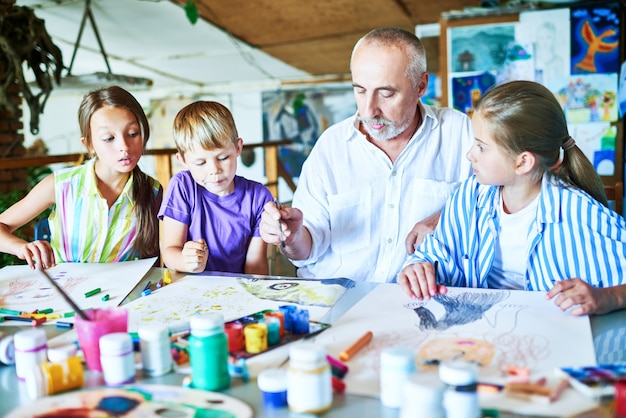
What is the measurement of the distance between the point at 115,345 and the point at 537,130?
1008 millimetres

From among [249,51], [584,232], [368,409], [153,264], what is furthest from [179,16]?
[368,409]

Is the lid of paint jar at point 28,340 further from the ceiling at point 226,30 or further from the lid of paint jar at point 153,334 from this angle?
the ceiling at point 226,30

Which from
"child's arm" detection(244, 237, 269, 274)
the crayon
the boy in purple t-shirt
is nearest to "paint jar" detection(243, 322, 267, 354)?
the crayon

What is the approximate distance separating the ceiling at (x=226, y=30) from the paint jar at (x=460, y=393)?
4.79m

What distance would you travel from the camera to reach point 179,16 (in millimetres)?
5270

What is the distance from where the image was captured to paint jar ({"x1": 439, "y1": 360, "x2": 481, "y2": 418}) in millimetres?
625

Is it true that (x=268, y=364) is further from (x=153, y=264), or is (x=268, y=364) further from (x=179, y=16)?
(x=179, y=16)

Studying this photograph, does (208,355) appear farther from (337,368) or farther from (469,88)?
(469,88)

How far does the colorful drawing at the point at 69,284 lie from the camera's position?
122 cm

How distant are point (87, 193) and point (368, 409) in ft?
4.28

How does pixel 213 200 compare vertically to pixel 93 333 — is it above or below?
above

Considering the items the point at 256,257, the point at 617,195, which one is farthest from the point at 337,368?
the point at 617,195

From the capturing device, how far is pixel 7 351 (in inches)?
35.8

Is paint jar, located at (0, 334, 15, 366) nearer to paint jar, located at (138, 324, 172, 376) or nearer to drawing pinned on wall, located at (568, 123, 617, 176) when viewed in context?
paint jar, located at (138, 324, 172, 376)
